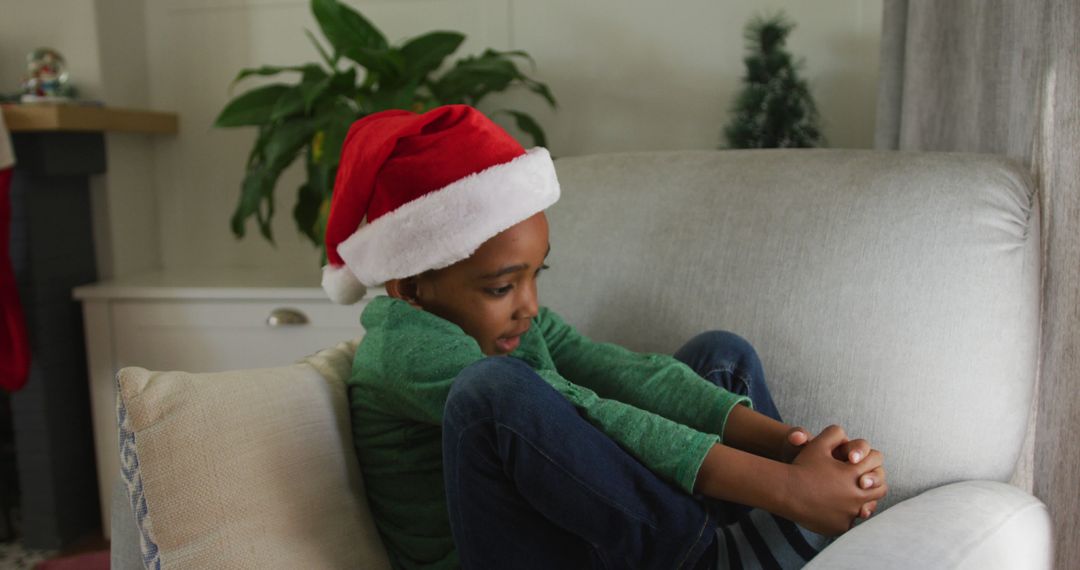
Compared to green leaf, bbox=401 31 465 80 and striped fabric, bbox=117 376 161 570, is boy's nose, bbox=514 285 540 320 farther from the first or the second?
green leaf, bbox=401 31 465 80

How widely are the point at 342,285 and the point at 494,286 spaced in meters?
0.23

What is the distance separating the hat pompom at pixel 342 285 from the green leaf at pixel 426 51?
85 cm

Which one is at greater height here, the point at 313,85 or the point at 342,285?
the point at 313,85

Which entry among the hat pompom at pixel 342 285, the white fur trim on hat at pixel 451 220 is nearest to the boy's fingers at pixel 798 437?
the white fur trim on hat at pixel 451 220

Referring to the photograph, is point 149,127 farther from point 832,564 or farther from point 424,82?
point 832,564

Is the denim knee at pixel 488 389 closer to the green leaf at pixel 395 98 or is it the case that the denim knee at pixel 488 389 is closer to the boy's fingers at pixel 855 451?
the boy's fingers at pixel 855 451

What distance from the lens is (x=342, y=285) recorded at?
45.8 inches

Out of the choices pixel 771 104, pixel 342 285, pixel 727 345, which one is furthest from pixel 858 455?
pixel 771 104

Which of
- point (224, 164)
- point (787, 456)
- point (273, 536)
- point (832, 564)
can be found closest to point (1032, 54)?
point (787, 456)

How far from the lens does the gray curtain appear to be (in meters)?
1.06

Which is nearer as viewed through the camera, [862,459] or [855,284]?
[862,459]

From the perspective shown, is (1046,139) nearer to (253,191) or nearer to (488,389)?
(488,389)

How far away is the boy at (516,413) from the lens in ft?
2.85

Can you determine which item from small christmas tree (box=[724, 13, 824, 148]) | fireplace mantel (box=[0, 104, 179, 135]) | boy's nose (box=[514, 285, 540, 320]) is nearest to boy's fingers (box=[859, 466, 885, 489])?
boy's nose (box=[514, 285, 540, 320])
